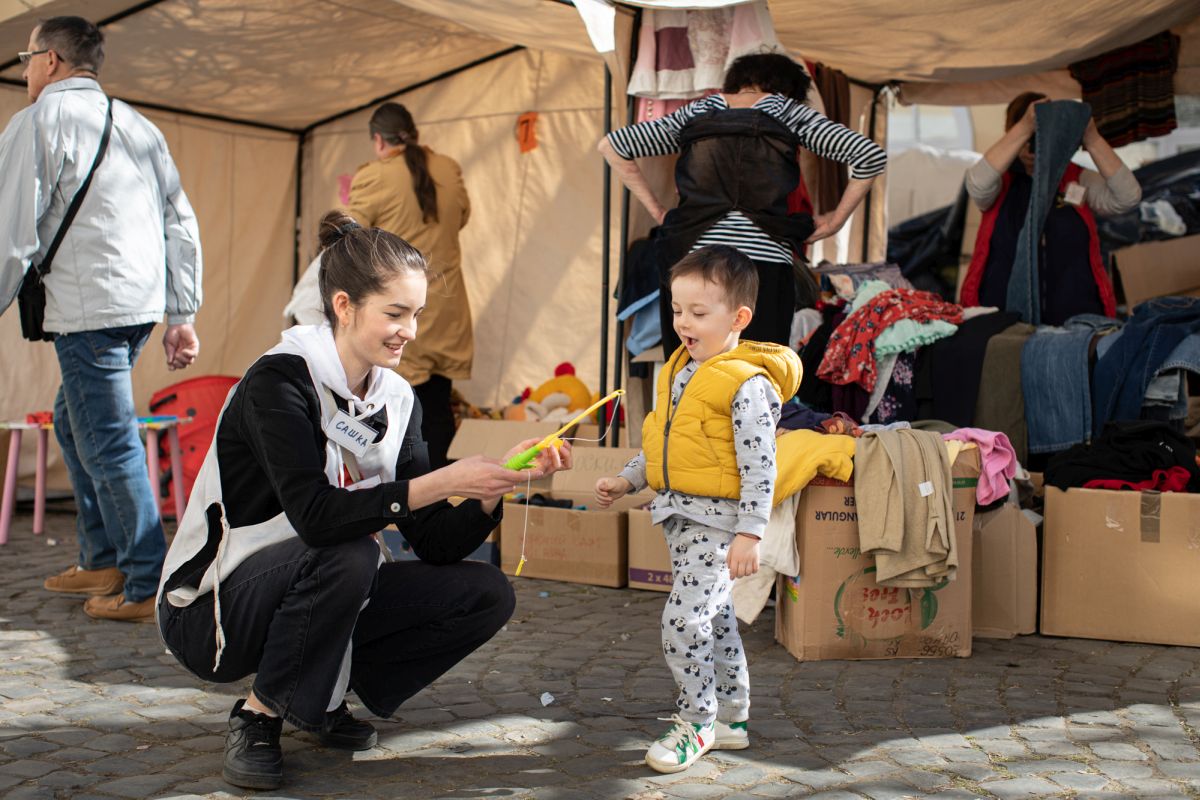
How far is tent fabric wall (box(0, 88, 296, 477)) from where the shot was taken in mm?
7574

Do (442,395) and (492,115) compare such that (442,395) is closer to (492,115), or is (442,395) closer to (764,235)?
(492,115)

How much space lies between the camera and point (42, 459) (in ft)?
21.2

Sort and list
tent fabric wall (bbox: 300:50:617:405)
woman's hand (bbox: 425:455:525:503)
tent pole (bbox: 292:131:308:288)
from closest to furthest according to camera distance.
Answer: woman's hand (bbox: 425:455:525:503) → tent fabric wall (bbox: 300:50:617:405) → tent pole (bbox: 292:131:308:288)

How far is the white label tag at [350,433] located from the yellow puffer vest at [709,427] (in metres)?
0.73

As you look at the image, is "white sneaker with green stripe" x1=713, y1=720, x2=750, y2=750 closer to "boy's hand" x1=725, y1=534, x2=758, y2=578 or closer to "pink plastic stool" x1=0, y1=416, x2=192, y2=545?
"boy's hand" x1=725, y1=534, x2=758, y2=578

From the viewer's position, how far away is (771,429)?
3057 millimetres

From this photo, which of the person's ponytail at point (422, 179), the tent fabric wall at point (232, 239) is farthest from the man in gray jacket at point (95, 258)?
the tent fabric wall at point (232, 239)

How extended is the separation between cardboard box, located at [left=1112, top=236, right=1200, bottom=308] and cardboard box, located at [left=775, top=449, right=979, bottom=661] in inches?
100

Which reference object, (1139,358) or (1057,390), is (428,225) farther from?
(1139,358)

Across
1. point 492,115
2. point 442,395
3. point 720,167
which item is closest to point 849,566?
point 720,167

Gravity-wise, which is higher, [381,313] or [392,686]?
[381,313]

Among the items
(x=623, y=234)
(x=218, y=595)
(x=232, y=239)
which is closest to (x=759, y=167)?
(x=623, y=234)

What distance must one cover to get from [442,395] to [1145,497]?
374 centimetres

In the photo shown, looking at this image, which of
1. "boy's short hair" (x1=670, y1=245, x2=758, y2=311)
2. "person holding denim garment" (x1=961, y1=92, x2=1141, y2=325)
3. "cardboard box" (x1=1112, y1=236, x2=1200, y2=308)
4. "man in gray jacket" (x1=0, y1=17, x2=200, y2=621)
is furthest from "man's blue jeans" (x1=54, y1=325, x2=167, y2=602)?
"cardboard box" (x1=1112, y1=236, x2=1200, y2=308)
